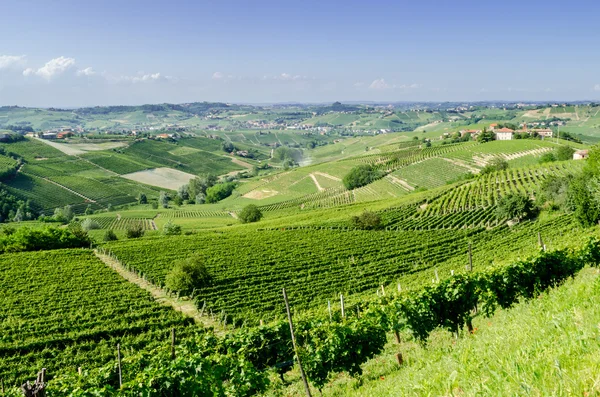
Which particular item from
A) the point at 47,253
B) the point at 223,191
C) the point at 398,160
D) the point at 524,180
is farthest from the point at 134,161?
the point at 524,180

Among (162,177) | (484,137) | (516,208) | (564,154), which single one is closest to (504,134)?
(484,137)

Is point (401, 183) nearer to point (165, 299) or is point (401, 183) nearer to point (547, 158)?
point (547, 158)

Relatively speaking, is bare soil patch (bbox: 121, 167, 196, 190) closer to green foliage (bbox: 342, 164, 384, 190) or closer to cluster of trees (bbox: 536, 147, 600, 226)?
green foliage (bbox: 342, 164, 384, 190)

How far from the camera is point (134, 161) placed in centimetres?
19375

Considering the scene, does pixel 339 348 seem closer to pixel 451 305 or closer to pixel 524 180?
pixel 451 305

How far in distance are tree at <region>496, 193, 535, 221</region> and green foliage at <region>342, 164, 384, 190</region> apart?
63454 millimetres

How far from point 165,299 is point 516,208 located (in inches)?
1751

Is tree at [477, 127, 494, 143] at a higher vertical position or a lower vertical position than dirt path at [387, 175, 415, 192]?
higher

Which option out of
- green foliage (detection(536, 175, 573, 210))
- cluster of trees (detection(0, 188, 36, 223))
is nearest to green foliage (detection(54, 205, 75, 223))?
cluster of trees (detection(0, 188, 36, 223))

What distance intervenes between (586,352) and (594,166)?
46.6 meters

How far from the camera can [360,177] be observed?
381 ft

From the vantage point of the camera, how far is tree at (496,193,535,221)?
50.9m

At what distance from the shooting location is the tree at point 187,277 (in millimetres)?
31406

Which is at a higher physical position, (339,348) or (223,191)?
(339,348)
